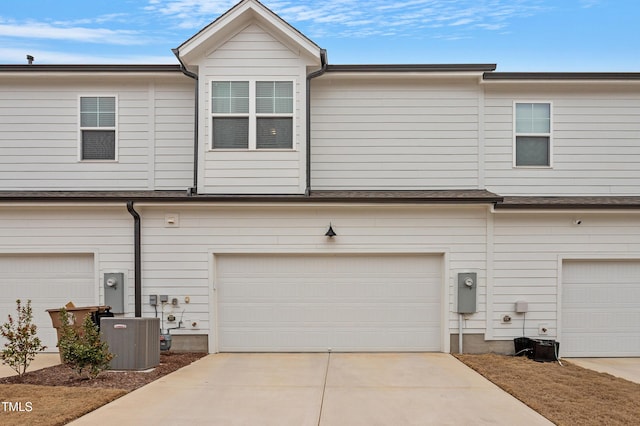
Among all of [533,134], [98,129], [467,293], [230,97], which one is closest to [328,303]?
[467,293]

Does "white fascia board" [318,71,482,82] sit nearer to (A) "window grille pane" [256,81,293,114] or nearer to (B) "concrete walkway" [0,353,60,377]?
(A) "window grille pane" [256,81,293,114]

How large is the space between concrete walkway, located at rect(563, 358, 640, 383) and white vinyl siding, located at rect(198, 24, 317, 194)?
20.2 ft

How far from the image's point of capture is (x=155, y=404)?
6.62 m

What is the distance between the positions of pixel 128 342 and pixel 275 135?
4682 mm

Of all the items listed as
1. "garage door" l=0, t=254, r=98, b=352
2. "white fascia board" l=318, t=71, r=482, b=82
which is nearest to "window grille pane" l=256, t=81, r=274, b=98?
"white fascia board" l=318, t=71, r=482, b=82

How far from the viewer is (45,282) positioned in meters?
10.5

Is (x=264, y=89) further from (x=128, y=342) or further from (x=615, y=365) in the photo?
(x=615, y=365)

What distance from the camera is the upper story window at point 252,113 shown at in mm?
10492

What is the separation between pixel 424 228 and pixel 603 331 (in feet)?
13.4

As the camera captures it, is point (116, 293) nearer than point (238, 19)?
Yes

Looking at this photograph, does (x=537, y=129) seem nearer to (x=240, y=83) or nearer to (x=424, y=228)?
(x=424, y=228)

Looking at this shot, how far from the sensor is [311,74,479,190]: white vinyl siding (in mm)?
10984

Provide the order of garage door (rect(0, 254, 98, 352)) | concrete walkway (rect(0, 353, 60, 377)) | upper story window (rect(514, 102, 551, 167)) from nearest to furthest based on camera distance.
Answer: concrete walkway (rect(0, 353, 60, 377)) < garage door (rect(0, 254, 98, 352)) < upper story window (rect(514, 102, 551, 167))

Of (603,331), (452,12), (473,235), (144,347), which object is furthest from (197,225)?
(452,12)
